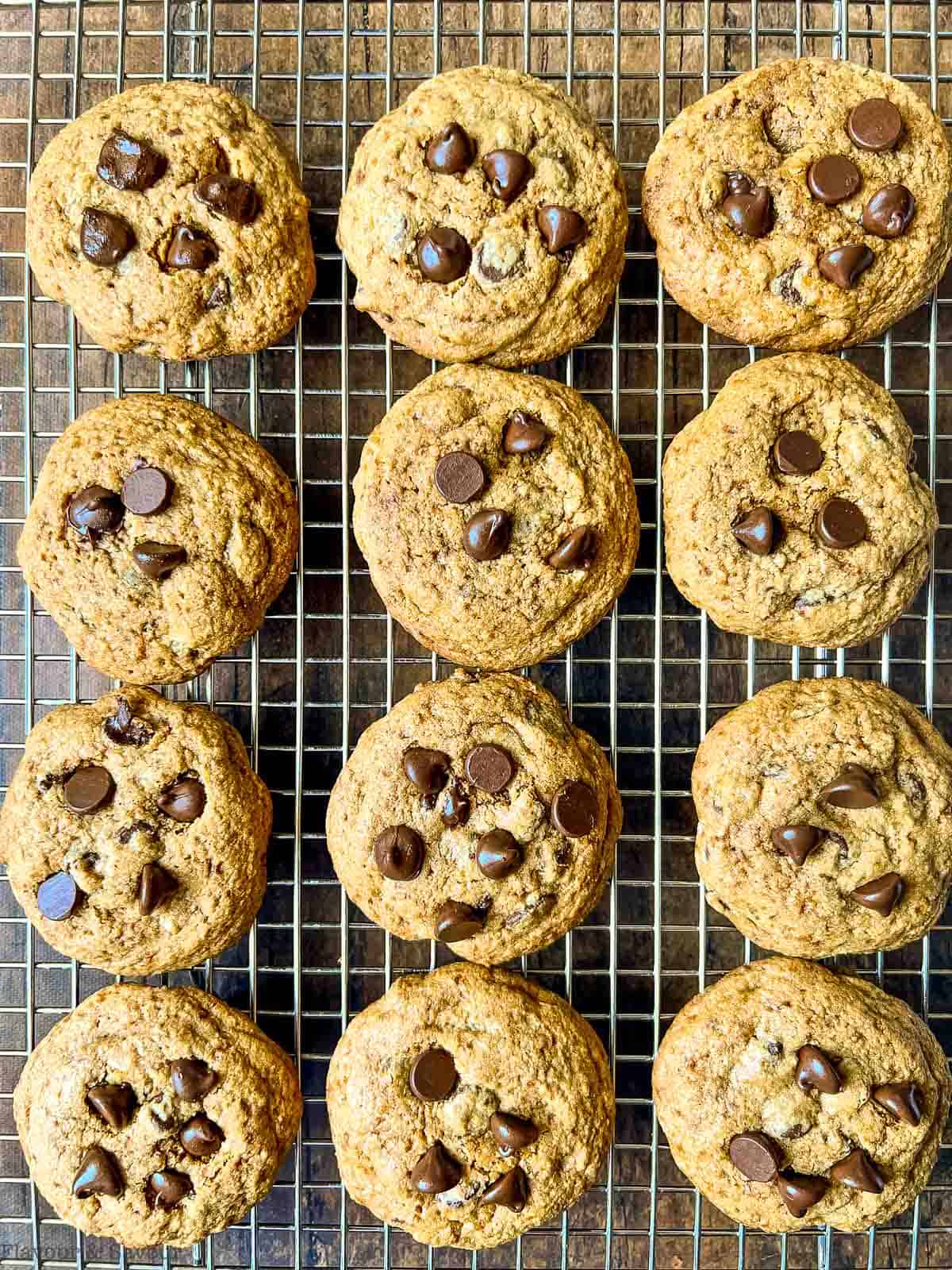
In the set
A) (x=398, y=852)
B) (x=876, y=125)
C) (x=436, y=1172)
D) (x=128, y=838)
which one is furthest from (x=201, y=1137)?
(x=876, y=125)

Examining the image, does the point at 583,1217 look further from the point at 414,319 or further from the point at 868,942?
the point at 414,319

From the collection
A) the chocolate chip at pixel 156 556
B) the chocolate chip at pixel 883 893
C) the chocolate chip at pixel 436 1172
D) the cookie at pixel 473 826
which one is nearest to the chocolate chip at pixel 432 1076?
the chocolate chip at pixel 436 1172

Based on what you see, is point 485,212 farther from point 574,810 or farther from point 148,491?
point 574,810

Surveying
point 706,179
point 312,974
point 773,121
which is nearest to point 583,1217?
point 312,974

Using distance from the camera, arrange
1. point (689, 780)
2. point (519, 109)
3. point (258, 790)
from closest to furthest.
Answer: point (519, 109)
point (258, 790)
point (689, 780)

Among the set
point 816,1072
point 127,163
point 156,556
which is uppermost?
point 127,163

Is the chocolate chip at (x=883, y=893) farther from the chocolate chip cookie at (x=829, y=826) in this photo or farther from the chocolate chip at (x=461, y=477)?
the chocolate chip at (x=461, y=477)

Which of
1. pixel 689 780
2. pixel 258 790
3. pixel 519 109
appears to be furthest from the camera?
pixel 689 780
